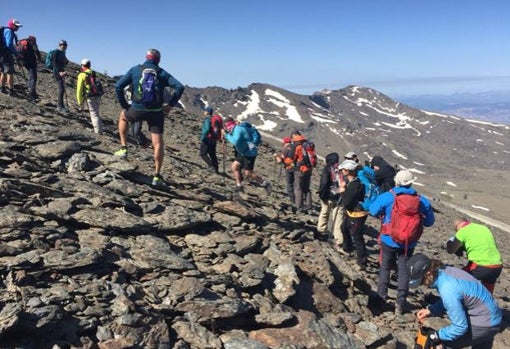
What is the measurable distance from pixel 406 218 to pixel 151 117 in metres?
7.13

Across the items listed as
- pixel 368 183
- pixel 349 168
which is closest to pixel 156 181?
pixel 349 168

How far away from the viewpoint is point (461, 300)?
679 centimetres

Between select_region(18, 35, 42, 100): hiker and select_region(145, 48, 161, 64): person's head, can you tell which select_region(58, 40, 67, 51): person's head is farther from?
select_region(145, 48, 161, 64): person's head

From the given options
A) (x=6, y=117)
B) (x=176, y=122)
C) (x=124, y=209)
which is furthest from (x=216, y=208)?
(x=176, y=122)

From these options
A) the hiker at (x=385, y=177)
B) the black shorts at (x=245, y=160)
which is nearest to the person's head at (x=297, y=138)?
the black shorts at (x=245, y=160)

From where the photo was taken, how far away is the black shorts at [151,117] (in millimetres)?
11320

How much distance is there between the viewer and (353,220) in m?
12.1

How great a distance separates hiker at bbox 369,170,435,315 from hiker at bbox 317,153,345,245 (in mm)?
3225

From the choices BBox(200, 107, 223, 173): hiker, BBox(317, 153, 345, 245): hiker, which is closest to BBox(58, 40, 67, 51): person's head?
BBox(200, 107, 223, 173): hiker

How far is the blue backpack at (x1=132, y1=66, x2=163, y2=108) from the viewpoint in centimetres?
1088

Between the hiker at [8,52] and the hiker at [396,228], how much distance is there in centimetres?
1729

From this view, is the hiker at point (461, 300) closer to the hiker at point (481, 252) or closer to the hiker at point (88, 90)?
the hiker at point (481, 252)

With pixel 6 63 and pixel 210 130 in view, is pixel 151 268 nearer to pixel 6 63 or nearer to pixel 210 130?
pixel 210 130

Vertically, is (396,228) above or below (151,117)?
below
